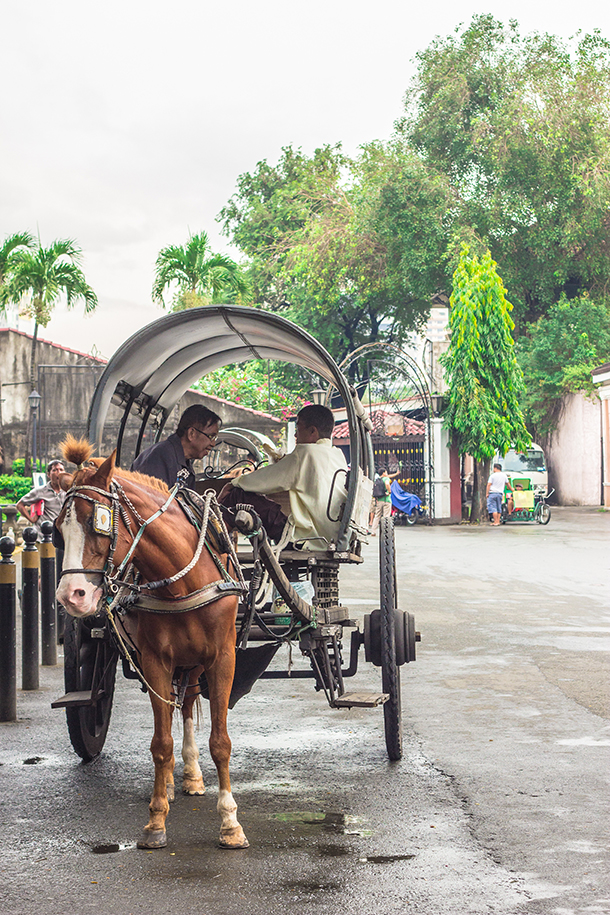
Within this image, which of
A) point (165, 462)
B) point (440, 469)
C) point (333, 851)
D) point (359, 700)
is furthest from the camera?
point (440, 469)

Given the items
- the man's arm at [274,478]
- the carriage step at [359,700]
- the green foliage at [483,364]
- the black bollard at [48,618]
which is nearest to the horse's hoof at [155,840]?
the carriage step at [359,700]

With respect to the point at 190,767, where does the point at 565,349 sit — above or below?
above

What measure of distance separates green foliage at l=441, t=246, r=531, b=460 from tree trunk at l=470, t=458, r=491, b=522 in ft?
1.62

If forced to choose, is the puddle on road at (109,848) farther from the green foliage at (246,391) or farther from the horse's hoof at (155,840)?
the green foliage at (246,391)

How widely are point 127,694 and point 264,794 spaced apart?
292 centimetres

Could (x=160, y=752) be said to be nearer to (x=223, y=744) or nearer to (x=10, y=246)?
(x=223, y=744)

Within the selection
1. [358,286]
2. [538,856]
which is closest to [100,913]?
[538,856]

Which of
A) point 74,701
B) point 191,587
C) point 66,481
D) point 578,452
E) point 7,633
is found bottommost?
point 74,701

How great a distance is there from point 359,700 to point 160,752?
4.24ft

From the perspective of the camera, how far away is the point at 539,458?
115 feet

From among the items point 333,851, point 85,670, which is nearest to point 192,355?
point 85,670

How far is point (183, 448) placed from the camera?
19.4 ft

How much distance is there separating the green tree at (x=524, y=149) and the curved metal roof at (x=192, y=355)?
2824 cm

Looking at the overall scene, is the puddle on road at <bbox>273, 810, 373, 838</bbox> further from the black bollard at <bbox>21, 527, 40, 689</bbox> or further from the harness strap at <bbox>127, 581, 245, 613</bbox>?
the black bollard at <bbox>21, 527, 40, 689</bbox>
